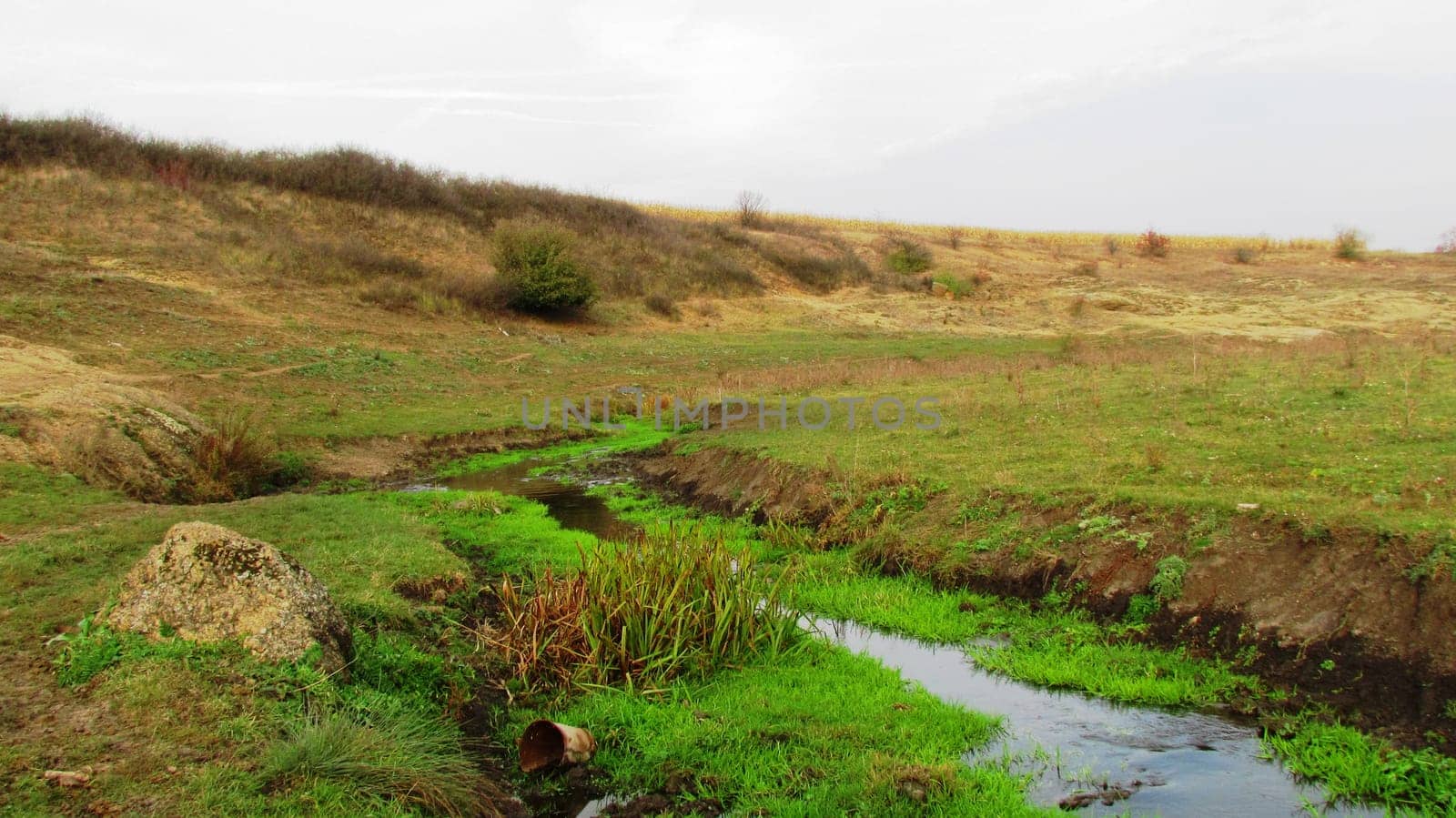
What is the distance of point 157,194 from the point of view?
31594mm

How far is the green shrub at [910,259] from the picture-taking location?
175ft

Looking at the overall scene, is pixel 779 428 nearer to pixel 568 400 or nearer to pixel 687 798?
pixel 568 400

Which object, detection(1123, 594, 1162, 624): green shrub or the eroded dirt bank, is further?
detection(1123, 594, 1162, 624): green shrub

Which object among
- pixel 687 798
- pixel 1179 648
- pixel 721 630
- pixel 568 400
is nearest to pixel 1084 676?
pixel 1179 648

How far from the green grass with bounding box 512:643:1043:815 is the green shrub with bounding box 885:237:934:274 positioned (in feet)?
157

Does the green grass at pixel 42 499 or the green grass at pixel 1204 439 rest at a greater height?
the green grass at pixel 1204 439

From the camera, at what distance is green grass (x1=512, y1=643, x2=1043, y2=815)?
534 centimetres

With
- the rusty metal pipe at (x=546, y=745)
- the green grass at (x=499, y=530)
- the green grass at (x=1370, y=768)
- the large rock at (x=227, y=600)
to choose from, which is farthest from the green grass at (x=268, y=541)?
the green grass at (x=1370, y=768)

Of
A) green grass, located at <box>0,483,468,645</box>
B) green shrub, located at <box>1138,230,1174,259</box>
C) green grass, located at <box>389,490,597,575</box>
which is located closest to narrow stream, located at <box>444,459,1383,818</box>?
green grass, located at <box>0,483,468,645</box>

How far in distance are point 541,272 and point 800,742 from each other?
28.6 m

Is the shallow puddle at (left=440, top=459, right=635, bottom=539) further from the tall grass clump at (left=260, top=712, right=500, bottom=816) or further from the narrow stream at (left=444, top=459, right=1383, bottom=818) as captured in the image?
the tall grass clump at (left=260, top=712, right=500, bottom=816)

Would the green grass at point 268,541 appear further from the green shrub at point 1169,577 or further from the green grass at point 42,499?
the green shrub at point 1169,577

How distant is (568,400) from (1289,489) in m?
17.5

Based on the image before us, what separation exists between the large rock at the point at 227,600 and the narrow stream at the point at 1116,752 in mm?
2219
